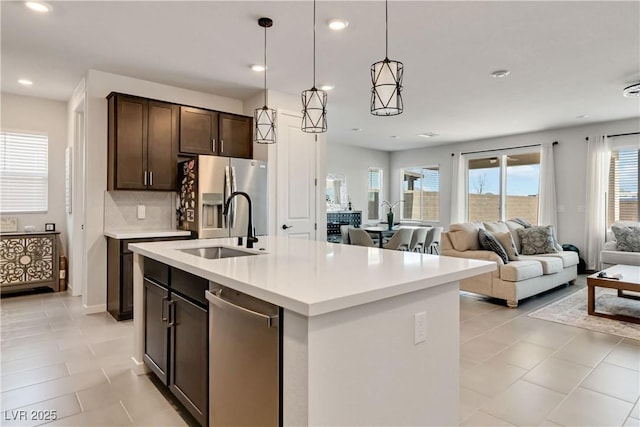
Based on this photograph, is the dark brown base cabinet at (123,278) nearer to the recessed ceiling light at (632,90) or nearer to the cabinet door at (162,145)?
the cabinet door at (162,145)

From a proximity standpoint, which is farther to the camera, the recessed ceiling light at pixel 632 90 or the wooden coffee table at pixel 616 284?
the recessed ceiling light at pixel 632 90

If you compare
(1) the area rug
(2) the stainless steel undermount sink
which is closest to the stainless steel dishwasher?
(2) the stainless steel undermount sink

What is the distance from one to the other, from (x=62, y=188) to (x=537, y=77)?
6.55 m

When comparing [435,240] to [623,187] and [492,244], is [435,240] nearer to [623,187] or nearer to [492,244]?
[492,244]

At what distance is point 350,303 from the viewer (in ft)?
3.92

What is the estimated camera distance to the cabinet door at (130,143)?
12.9 feet

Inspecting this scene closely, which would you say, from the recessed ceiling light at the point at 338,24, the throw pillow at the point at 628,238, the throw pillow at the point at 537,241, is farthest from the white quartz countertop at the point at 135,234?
the throw pillow at the point at 628,238

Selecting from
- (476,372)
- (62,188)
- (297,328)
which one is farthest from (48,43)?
(476,372)

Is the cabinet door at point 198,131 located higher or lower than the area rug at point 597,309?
higher

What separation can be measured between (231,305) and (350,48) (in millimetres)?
2781

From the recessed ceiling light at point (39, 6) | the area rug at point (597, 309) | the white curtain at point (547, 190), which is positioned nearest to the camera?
the recessed ceiling light at point (39, 6)

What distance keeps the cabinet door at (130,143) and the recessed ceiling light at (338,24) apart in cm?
236

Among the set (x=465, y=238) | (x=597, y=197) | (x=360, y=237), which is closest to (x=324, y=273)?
(x=465, y=238)

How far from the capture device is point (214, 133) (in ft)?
15.1
